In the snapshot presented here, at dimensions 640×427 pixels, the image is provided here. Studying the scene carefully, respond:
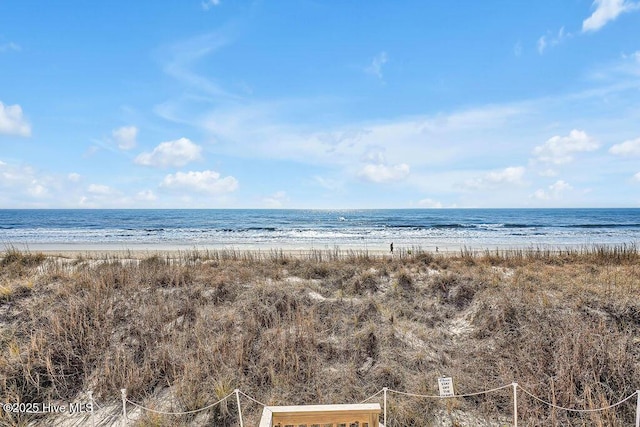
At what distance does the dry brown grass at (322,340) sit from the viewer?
575 centimetres

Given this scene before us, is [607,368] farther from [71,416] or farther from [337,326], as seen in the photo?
[71,416]

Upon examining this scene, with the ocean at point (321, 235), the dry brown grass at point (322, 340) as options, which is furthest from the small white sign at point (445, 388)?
the ocean at point (321, 235)

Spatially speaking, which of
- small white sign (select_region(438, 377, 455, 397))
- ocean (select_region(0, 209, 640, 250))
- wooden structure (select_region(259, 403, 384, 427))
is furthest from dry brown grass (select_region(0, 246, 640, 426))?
ocean (select_region(0, 209, 640, 250))

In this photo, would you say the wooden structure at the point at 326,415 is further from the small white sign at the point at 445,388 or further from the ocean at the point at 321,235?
the ocean at the point at 321,235

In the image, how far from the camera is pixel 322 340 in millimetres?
7098

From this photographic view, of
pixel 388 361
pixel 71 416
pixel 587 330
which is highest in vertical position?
pixel 587 330

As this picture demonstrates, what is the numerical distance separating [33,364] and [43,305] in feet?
7.84

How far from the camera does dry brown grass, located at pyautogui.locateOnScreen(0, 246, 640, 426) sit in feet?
18.9

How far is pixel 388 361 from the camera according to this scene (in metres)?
6.46

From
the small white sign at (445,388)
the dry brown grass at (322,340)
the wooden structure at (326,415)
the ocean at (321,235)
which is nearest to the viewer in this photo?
the wooden structure at (326,415)

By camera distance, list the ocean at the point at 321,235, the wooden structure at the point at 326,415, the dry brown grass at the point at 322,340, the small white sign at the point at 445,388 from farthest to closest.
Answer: the ocean at the point at 321,235, the dry brown grass at the point at 322,340, the small white sign at the point at 445,388, the wooden structure at the point at 326,415

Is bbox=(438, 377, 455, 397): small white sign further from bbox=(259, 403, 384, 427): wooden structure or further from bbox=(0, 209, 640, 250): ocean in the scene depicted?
bbox=(0, 209, 640, 250): ocean

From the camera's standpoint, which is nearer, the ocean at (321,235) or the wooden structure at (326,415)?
the wooden structure at (326,415)

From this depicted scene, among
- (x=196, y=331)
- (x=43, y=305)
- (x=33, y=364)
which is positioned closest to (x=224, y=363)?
(x=196, y=331)
